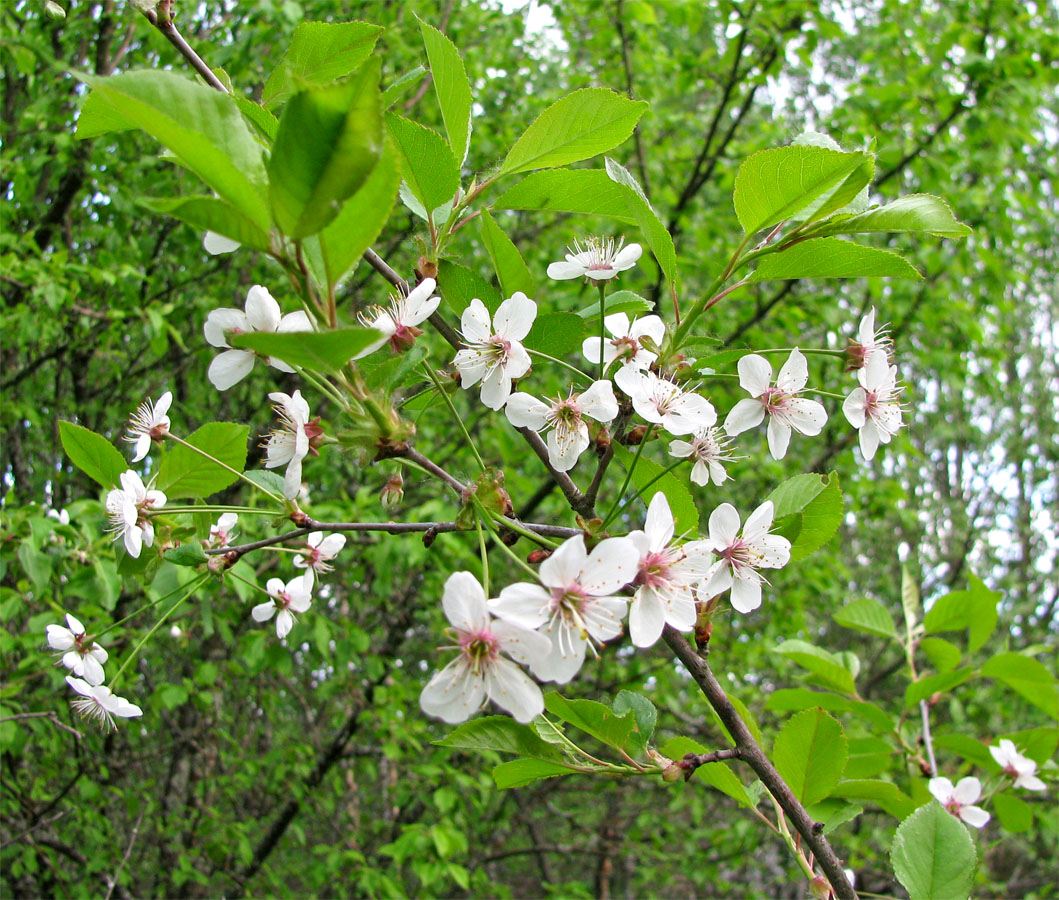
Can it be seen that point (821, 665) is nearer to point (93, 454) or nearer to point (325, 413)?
point (93, 454)

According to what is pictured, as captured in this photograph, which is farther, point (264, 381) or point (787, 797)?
point (264, 381)

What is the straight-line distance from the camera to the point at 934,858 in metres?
0.97

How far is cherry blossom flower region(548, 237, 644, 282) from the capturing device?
3.21ft

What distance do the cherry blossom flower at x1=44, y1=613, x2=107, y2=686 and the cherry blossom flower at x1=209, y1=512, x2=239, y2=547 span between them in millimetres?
238

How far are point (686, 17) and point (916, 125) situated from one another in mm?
1268

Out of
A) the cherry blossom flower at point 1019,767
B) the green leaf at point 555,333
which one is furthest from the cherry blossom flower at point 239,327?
the cherry blossom flower at point 1019,767

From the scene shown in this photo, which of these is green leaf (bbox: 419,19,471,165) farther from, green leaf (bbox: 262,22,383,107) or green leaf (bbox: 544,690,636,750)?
green leaf (bbox: 544,690,636,750)

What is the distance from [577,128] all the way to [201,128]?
450mm

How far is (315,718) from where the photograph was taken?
4.71m

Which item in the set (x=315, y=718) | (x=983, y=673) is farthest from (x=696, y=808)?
(x=983, y=673)

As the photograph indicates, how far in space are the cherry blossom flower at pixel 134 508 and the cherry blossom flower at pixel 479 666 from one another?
1.48 feet

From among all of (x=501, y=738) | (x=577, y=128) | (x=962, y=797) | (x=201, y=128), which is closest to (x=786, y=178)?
(x=577, y=128)

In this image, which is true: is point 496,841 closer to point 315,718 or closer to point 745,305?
point 315,718

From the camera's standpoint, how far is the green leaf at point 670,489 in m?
0.94
